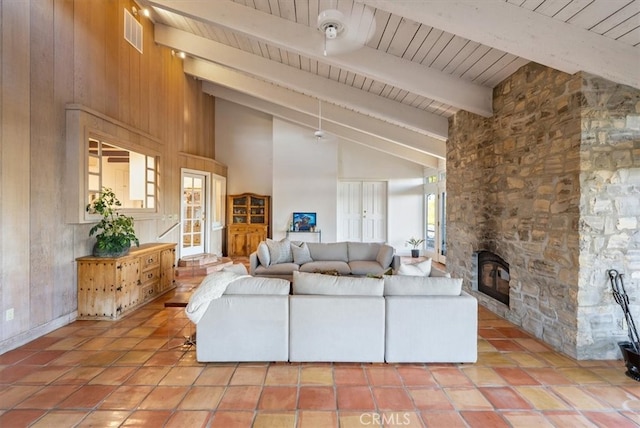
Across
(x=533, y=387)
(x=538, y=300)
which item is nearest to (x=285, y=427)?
(x=533, y=387)

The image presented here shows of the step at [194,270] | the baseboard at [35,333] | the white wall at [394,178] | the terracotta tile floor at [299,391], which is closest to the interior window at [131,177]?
the step at [194,270]

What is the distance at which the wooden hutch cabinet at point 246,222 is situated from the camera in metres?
8.27

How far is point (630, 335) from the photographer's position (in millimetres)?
2648

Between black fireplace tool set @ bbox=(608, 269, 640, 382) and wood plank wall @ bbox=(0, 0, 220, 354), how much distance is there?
219 inches

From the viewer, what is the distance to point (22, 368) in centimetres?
260

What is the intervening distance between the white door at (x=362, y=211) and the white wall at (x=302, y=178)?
0.87 metres

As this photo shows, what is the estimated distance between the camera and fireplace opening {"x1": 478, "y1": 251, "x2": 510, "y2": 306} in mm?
3963

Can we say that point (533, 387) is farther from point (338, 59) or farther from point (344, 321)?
point (338, 59)

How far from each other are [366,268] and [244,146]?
18.1 ft

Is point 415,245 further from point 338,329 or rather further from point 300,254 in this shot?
point 338,329

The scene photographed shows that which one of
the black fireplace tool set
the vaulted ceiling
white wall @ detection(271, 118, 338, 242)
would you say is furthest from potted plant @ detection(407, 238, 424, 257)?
the black fireplace tool set

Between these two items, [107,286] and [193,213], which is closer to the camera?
[107,286]

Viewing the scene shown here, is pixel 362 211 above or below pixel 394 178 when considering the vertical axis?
below

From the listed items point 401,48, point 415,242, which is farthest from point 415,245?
point 401,48
